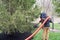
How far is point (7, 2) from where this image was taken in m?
10.2

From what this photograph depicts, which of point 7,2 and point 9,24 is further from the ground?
point 7,2

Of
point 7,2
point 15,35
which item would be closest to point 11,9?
point 7,2

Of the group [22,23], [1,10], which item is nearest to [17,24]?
[22,23]

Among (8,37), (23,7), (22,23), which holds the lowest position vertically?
(8,37)

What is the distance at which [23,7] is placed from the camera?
10.2m

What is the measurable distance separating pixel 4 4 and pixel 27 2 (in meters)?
0.98

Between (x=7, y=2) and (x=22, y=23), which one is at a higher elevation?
(x=7, y=2)

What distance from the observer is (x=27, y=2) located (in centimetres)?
1020

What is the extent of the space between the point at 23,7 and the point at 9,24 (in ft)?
3.30

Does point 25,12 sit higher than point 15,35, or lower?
higher

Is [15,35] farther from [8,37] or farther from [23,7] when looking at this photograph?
[23,7]

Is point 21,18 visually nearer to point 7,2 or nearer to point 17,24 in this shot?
point 17,24

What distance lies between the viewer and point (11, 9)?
402 inches

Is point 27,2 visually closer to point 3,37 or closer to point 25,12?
point 25,12
